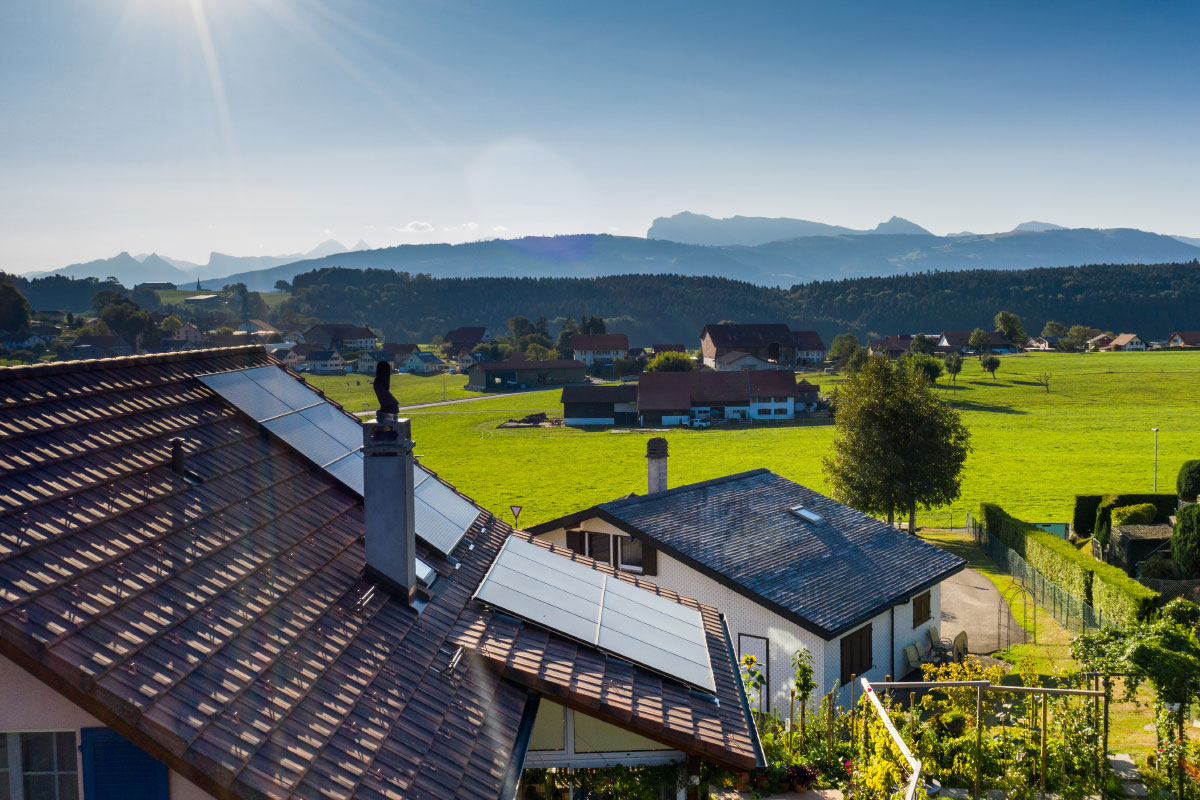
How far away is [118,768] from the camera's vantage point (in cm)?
582

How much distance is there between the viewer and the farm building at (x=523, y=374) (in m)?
148

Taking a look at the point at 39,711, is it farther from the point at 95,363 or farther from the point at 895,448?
the point at 895,448

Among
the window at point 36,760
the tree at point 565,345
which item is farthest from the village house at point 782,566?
the tree at point 565,345

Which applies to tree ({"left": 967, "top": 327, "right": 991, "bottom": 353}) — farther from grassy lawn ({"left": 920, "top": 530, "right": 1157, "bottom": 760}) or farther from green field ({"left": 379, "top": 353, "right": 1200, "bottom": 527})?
grassy lawn ({"left": 920, "top": 530, "right": 1157, "bottom": 760})

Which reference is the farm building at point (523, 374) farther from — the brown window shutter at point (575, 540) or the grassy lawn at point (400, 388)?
the brown window shutter at point (575, 540)

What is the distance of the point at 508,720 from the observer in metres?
8.22

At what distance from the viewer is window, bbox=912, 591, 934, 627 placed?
83.6 ft

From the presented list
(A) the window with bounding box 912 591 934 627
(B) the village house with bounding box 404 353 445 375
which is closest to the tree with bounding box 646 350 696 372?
(B) the village house with bounding box 404 353 445 375

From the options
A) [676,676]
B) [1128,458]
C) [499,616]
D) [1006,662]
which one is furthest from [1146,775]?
[1128,458]

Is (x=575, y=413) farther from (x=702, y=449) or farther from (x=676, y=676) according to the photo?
(x=676, y=676)

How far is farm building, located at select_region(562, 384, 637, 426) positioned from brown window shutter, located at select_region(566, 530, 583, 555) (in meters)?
77.4

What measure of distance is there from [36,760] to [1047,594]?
3393 cm

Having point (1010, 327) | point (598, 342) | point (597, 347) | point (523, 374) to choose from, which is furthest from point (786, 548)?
point (1010, 327)

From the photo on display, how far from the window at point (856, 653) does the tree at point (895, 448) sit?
22.0 meters
